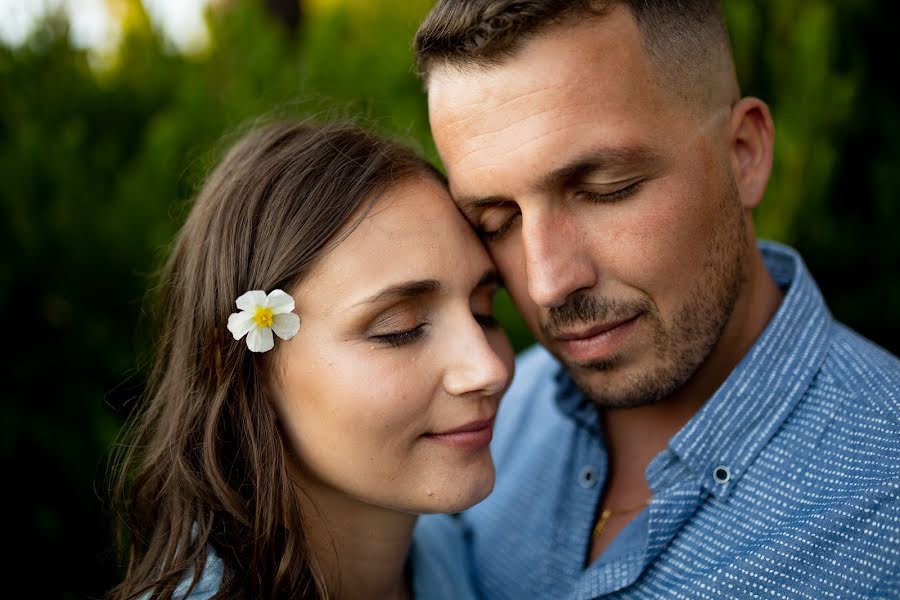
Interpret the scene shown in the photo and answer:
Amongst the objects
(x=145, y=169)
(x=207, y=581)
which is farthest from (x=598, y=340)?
(x=145, y=169)

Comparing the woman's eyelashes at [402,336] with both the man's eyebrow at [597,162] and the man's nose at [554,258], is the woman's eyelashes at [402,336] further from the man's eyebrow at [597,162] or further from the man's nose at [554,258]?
the man's eyebrow at [597,162]

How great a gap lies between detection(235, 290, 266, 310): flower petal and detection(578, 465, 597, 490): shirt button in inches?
49.4

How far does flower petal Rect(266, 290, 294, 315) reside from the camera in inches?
85.6

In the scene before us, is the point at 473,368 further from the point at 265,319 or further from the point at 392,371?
the point at 265,319

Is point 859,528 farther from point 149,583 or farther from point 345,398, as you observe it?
point 149,583

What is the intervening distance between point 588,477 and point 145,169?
2351mm

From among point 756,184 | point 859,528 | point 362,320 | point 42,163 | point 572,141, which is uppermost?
point 42,163

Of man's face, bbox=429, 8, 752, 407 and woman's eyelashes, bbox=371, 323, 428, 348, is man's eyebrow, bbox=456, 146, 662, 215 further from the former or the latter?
woman's eyelashes, bbox=371, 323, 428, 348

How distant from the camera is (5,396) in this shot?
332 centimetres

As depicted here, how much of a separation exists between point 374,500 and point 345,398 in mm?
303

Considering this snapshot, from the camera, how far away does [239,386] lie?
227 cm

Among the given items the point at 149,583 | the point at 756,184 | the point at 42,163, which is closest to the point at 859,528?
the point at 756,184

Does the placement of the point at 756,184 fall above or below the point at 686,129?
below

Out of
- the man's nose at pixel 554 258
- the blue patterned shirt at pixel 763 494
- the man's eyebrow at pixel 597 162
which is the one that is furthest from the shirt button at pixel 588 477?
the man's eyebrow at pixel 597 162
